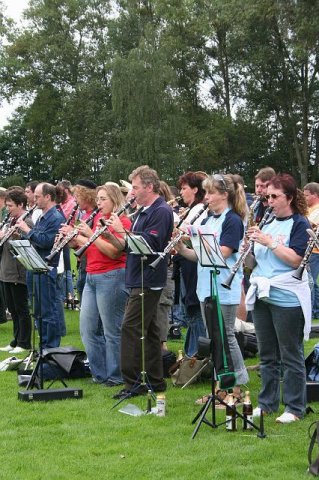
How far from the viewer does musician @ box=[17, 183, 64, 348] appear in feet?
27.7

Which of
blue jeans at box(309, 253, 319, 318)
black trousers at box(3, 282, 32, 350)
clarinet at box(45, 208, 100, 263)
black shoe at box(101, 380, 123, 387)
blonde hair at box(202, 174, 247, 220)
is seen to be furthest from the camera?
blue jeans at box(309, 253, 319, 318)

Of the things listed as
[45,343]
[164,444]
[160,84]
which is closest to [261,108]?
[160,84]

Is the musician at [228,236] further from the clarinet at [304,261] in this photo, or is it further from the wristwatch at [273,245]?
the clarinet at [304,261]

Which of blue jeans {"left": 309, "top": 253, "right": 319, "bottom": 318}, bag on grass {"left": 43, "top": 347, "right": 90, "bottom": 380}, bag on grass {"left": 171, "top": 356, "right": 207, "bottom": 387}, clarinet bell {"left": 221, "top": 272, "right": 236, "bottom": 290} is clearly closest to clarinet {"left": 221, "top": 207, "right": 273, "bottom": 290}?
clarinet bell {"left": 221, "top": 272, "right": 236, "bottom": 290}

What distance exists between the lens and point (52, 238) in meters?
8.42

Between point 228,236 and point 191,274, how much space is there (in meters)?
2.08

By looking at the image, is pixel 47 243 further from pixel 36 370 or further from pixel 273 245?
pixel 273 245

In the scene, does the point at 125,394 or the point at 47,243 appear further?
the point at 47,243

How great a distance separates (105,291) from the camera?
7371mm

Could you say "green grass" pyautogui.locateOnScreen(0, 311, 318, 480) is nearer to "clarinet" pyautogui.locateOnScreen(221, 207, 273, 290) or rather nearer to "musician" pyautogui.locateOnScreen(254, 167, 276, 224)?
"clarinet" pyautogui.locateOnScreen(221, 207, 273, 290)

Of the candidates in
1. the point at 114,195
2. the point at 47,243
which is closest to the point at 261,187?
the point at 114,195

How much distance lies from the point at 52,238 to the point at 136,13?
131ft

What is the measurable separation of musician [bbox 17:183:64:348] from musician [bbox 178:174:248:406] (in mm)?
2471

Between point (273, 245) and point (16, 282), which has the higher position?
point (273, 245)
